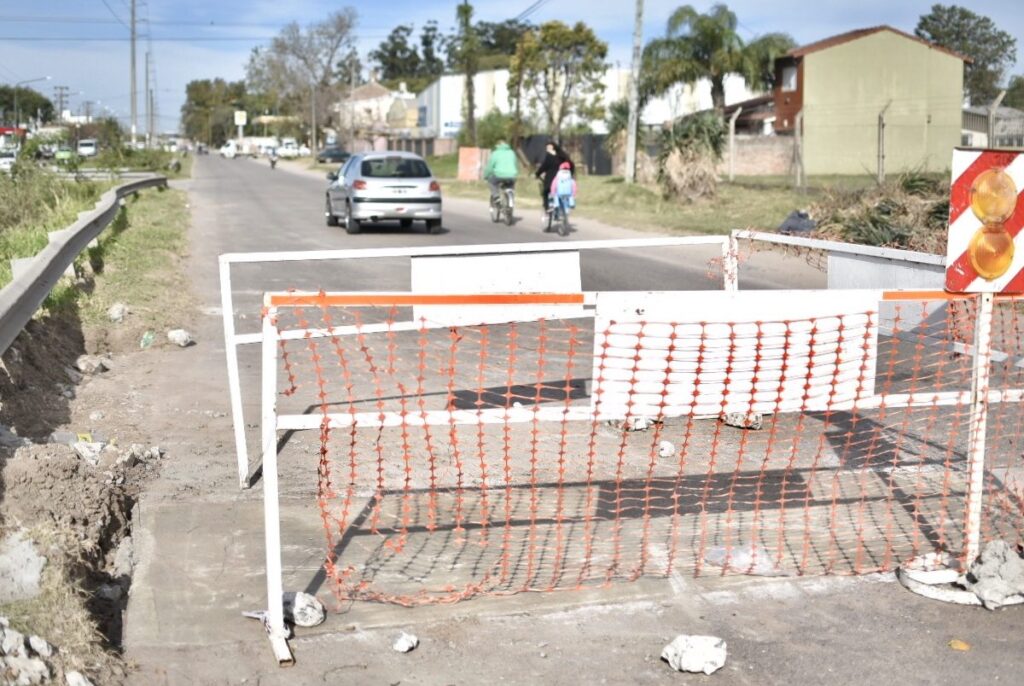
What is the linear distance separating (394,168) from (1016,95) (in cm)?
1471

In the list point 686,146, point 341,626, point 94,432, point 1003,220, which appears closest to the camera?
point 341,626

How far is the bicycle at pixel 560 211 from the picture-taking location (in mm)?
21906

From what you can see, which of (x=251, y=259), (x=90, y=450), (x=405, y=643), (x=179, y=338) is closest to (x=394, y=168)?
(x=179, y=338)

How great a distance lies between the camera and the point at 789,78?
55.2 meters

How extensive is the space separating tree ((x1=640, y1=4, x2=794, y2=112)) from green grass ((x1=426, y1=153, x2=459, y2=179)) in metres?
10.7

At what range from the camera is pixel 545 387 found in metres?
8.55

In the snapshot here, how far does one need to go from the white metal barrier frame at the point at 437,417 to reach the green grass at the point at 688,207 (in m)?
17.0

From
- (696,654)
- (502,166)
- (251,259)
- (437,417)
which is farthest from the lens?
(502,166)

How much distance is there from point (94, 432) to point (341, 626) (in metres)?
3.39

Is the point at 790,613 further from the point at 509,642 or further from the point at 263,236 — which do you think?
the point at 263,236

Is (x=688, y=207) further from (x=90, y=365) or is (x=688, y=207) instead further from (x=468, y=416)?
(x=468, y=416)

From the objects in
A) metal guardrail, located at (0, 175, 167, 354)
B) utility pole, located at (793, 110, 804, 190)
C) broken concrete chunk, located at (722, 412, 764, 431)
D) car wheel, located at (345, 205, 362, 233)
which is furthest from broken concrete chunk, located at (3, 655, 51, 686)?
utility pole, located at (793, 110, 804, 190)

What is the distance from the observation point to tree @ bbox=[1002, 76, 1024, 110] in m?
26.9

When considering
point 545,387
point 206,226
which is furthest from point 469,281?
point 206,226
